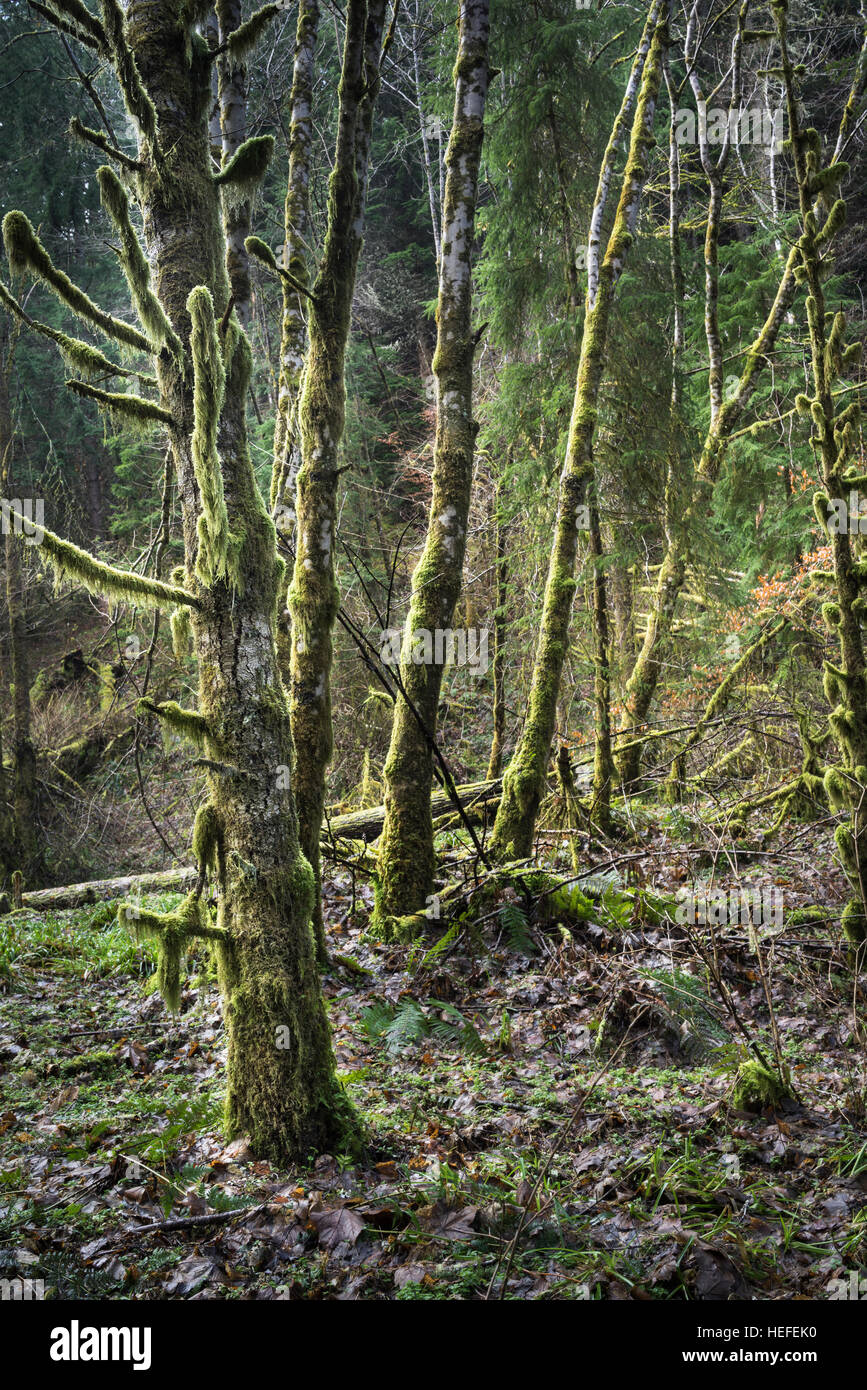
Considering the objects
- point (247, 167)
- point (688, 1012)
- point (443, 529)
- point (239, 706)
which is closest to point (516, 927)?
point (688, 1012)

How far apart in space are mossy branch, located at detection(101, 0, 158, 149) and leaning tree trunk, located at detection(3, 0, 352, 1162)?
110 millimetres

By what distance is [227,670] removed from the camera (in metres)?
3.25

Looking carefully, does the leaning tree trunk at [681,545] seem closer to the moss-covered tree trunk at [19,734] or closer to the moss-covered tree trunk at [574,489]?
the moss-covered tree trunk at [574,489]

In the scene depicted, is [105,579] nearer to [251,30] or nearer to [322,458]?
[322,458]

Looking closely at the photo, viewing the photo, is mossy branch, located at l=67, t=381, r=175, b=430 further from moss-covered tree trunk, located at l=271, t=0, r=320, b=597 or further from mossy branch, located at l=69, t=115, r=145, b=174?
moss-covered tree trunk, located at l=271, t=0, r=320, b=597

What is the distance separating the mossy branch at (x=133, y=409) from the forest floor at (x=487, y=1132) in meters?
3.03

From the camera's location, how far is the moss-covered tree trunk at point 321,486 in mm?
4961

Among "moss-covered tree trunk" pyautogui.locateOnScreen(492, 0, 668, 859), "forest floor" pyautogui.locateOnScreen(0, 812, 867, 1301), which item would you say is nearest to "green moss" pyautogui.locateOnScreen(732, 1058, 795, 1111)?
"forest floor" pyautogui.locateOnScreen(0, 812, 867, 1301)

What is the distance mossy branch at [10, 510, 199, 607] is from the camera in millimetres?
3037

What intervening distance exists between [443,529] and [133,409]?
3417 millimetres

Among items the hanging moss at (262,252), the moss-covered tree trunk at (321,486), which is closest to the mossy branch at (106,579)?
the moss-covered tree trunk at (321,486)
